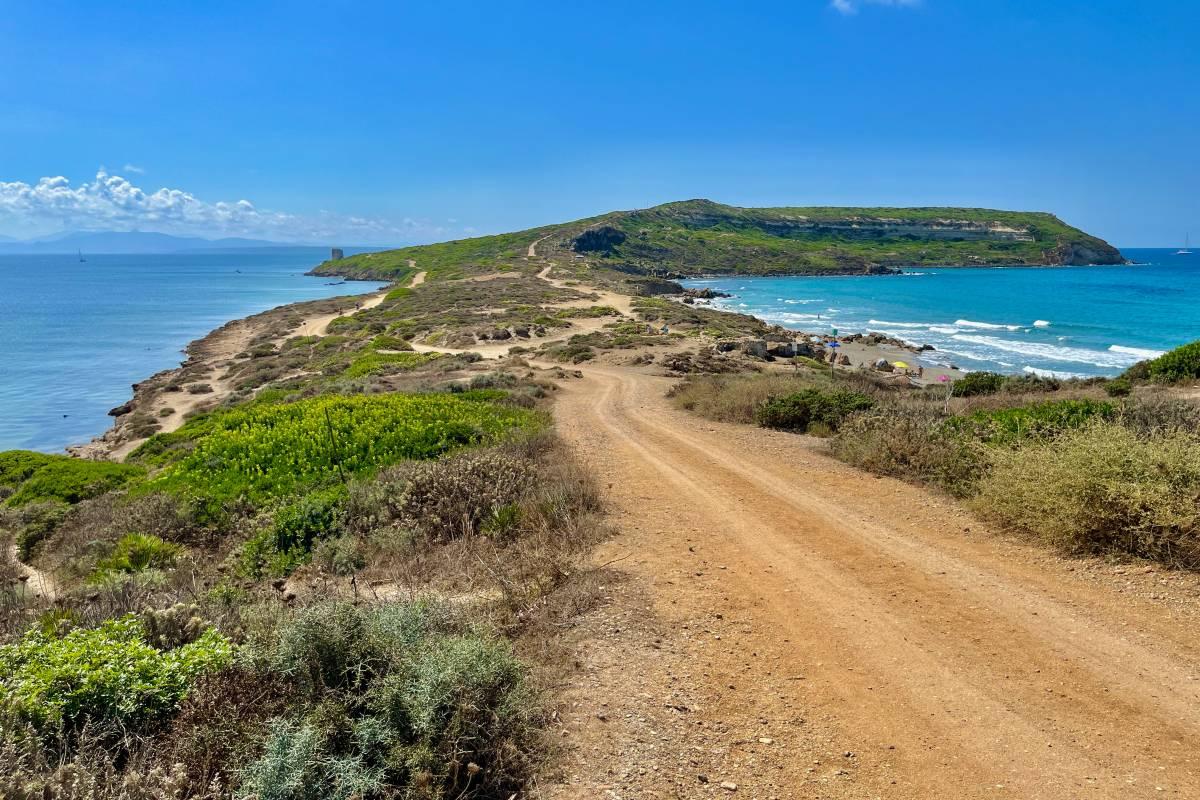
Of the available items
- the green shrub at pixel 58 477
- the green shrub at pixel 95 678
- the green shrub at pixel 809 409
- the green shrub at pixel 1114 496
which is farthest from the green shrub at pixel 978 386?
the green shrub at pixel 58 477

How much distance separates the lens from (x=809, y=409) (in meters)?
14.7

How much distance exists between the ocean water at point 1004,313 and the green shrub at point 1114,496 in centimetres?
3463

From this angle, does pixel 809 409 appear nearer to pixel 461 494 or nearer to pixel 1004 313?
pixel 461 494

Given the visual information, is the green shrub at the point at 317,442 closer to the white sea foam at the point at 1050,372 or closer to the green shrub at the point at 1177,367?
the green shrub at the point at 1177,367

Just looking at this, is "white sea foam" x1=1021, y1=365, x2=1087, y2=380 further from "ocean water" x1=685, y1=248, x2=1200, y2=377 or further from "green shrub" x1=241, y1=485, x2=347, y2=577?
"green shrub" x1=241, y1=485, x2=347, y2=577

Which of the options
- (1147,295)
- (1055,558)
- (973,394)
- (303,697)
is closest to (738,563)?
(1055,558)

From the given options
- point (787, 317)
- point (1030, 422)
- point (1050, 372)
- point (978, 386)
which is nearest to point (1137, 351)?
point (1050, 372)

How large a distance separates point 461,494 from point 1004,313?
72.5 meters

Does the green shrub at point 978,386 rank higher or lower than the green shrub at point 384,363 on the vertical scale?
higher

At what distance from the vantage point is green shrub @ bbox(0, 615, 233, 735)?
3.60m

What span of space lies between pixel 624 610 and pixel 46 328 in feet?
248

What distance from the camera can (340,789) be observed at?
3484mm

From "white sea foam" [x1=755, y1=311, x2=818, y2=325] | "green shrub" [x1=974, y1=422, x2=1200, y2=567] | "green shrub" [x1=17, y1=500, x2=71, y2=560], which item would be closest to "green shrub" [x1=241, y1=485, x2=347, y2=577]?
"green shrub" [x1=17, y1=500, x2=71, y2=560]

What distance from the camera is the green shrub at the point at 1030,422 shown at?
32.6 ft
